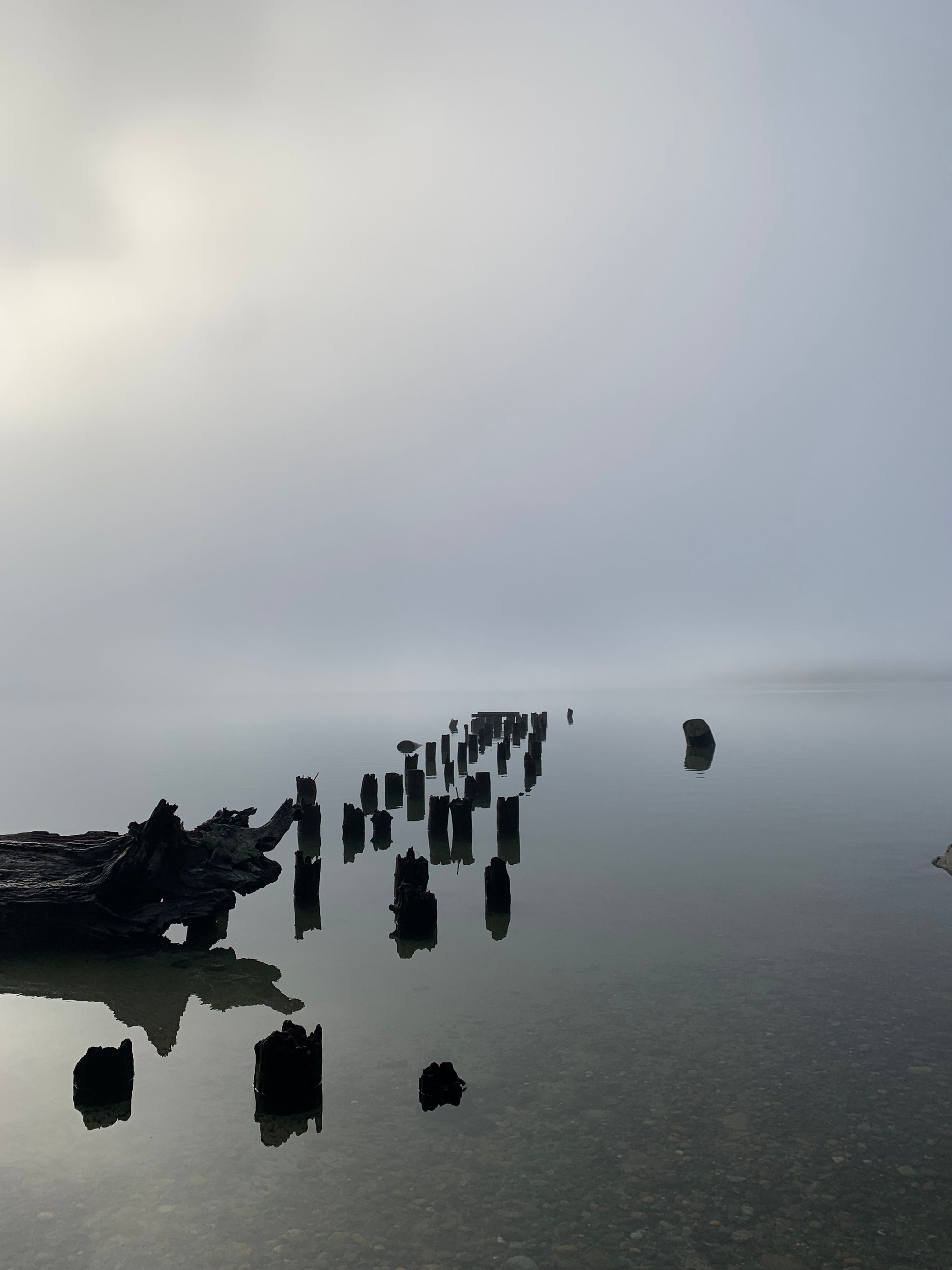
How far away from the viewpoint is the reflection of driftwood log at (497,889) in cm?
1211

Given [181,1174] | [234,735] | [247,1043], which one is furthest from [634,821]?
[234,735]

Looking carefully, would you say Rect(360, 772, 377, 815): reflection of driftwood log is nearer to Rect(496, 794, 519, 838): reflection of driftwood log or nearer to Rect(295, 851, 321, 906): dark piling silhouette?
Rect(496, 794, 519, 838): reflection of driftwood log

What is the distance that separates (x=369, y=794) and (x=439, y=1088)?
16550 mm

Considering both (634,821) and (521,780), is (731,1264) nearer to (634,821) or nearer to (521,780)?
(634,821)

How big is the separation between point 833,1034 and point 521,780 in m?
22.3

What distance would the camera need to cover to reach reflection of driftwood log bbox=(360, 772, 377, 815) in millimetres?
22438

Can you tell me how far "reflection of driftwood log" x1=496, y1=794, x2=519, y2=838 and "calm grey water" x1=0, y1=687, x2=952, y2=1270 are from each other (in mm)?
478

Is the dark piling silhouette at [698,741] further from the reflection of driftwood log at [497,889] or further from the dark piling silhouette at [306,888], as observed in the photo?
the dark piling silhouette at [306,888]

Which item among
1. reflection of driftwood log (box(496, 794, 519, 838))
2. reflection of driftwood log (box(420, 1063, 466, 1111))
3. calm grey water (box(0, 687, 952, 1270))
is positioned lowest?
calm grey water (box(0, 687, 952, 1270))

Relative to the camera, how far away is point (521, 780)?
29.6 m

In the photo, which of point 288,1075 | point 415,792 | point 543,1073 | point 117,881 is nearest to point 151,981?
point 117,881

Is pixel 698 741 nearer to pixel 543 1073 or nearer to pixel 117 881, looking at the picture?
pixel 117 881

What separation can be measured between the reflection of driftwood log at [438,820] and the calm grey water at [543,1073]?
1288 mm

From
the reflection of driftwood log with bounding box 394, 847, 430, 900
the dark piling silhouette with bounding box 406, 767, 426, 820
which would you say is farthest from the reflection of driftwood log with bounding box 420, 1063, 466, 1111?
the dark piling silhouette with bounding box 406, 767, 426, 820
